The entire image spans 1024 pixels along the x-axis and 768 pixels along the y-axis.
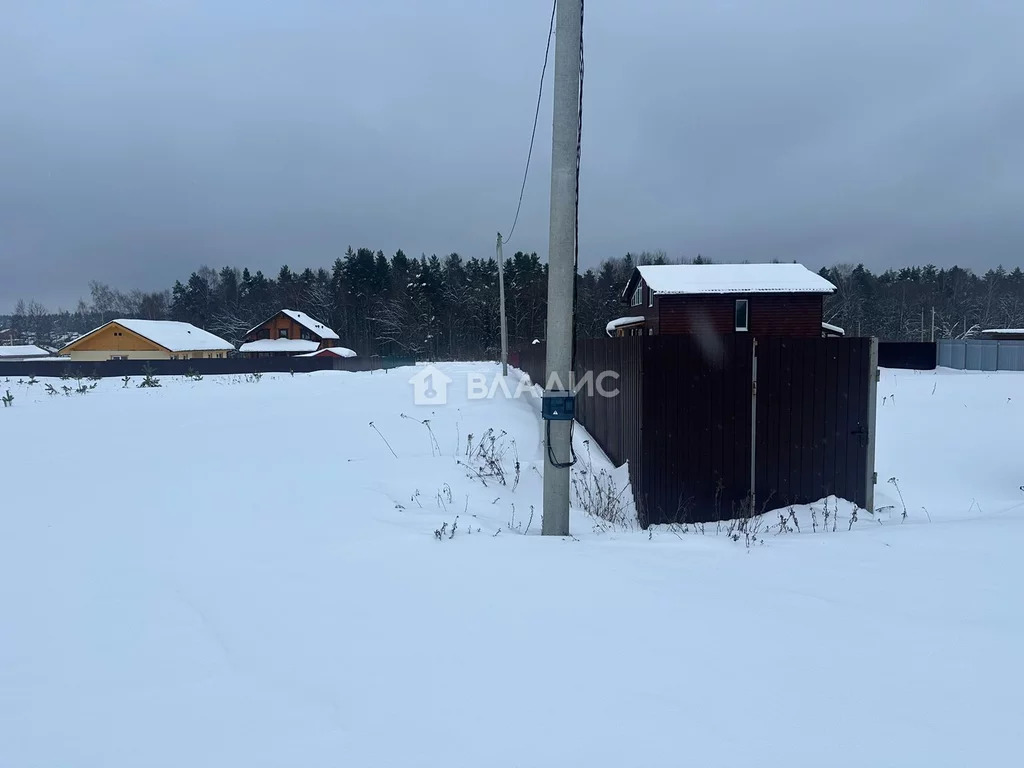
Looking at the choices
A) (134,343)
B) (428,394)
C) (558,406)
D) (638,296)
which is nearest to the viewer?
(558,406)

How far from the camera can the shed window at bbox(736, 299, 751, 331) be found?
95.2 ft

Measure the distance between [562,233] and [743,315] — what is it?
2663cm

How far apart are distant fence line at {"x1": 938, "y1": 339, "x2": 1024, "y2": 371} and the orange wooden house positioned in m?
46.7

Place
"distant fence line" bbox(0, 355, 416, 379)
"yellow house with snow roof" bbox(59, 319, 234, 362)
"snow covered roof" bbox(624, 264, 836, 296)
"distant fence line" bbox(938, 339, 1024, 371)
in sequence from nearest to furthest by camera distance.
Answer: "snow covered roof" bbox(624, 264, 836, 296), "distant fence line" bbox(938, 339, 1024, 371), "distant fence line" bbox(0, 355, 416, 379), "yellow house with snow roof" bbox(59, 319, 234, 362)

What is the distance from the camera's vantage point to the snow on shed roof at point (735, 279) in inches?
1117

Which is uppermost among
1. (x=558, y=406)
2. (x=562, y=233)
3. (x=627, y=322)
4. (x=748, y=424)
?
(x=627, y=322)

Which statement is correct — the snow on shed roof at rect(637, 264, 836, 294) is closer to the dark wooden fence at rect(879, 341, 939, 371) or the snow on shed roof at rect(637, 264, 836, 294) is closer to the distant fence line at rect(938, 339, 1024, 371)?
the dark wooden fence at rect(879, 341, 939, 371)

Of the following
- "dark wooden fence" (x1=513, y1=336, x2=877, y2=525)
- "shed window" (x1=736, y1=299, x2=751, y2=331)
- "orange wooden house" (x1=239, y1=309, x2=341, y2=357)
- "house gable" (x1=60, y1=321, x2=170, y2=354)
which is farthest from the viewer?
A: "orange wooden house" (x1=239, y1=309, x2=341, y2=357)

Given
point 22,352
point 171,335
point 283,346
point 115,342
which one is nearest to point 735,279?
point 283,346

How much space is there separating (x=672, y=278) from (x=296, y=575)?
93.1ft

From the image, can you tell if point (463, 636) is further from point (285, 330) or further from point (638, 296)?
point (285, 330)

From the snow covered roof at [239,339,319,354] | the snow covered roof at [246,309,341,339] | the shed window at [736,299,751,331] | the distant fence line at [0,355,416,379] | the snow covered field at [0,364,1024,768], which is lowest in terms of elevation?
the snow covered field at [0,364,1024,768]

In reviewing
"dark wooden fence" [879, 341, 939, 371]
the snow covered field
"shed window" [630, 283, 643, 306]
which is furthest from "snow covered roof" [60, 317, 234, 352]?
"dark wooden fence" [879, 341, 939, 371]

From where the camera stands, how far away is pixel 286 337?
57.7 metres
